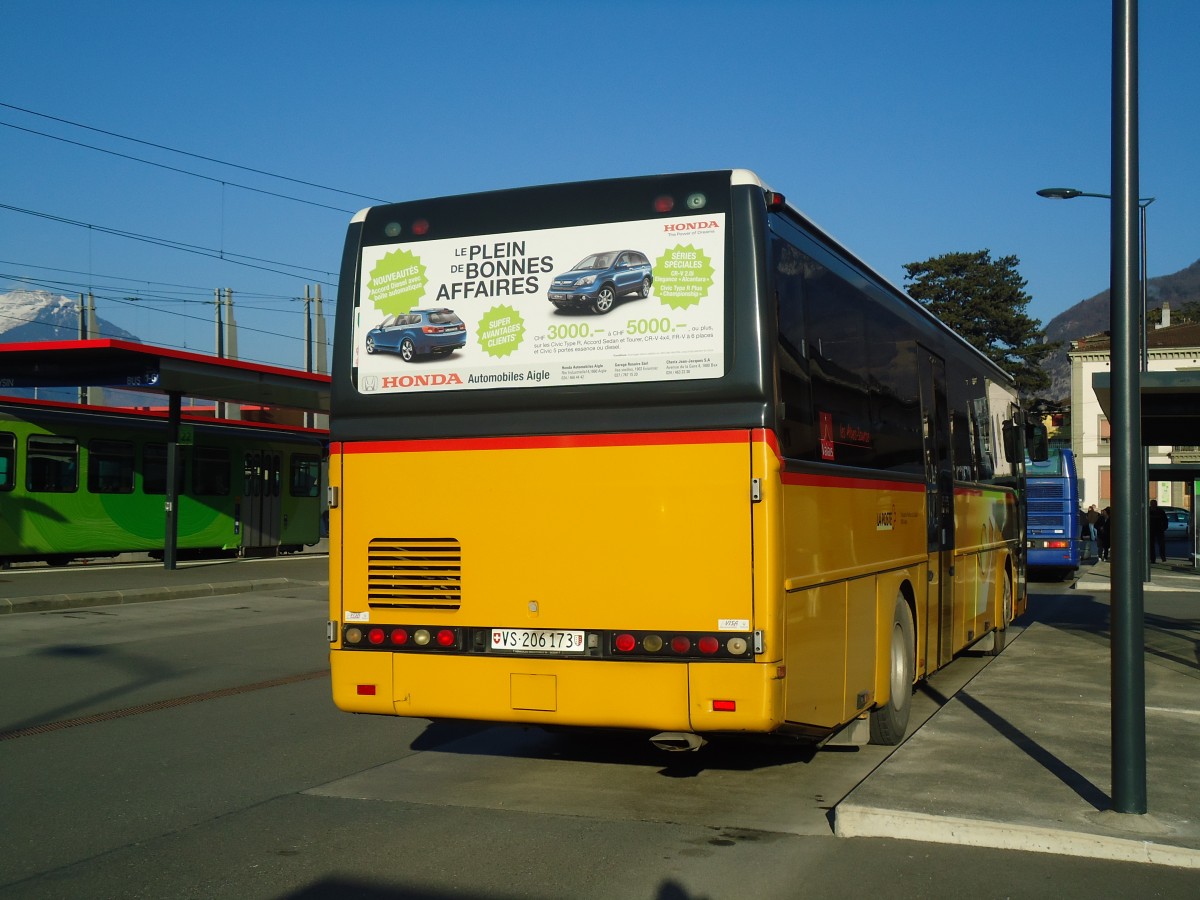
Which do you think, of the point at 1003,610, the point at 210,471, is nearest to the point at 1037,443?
the point at 1003,610

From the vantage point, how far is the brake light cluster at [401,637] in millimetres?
7141

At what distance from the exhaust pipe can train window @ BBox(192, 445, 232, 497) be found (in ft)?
86.2

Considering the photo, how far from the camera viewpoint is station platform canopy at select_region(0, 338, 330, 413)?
81.6ft

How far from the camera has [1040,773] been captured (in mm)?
7465

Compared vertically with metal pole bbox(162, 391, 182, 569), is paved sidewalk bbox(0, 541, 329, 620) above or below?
below

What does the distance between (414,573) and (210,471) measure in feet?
84.8

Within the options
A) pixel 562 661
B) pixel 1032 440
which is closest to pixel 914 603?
pixel 562 661

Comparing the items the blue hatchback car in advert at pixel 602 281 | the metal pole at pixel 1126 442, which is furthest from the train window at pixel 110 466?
the metal pole at pixel 1126 442

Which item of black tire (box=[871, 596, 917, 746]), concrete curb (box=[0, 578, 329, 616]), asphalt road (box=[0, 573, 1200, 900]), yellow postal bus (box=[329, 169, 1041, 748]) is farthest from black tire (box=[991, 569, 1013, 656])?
concrete curb (box=[0, 578, 329, 616])

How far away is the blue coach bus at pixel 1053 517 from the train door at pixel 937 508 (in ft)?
61.6

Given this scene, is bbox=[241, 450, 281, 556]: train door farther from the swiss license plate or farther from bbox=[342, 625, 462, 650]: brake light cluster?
the swiss license plate

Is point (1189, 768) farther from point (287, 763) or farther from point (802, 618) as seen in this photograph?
point (287, 763)

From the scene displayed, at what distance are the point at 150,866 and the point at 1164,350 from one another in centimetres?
7066

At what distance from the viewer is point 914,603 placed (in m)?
9.82
